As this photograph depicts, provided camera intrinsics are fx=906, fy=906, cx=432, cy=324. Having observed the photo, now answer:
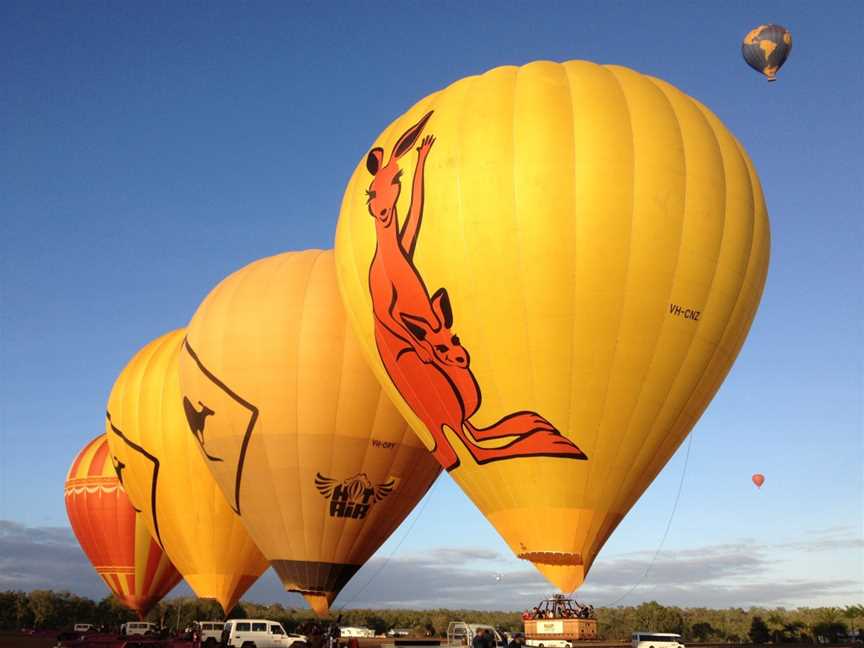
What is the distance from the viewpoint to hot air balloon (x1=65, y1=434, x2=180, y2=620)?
33781 mm

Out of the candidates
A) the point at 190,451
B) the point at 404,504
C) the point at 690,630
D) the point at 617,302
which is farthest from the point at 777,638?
the point at 617,302

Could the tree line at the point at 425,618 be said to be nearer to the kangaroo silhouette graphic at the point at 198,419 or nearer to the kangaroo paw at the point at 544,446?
the kangaroo silhouette graphic at the point at 198,419

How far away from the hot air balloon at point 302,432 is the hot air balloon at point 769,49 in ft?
51.6

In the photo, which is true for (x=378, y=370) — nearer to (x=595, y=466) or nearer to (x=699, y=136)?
(x=595, y=466)

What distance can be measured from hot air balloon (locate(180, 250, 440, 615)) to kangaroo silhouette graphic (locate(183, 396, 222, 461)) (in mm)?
46

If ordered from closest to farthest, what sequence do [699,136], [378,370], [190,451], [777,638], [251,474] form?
[699,136] < [378,370] < [251,474] < [190,451] < [777,638]

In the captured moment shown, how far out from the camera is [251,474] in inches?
894

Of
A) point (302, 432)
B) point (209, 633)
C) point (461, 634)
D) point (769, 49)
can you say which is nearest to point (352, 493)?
point (302, 432)

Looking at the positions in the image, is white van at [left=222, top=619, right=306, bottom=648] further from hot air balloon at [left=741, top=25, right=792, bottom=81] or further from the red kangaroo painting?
hot air balloon at [left=741, top=25, right=792, bottom=81]

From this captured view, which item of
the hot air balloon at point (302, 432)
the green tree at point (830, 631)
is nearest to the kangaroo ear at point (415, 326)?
the hot air balloon at point (302, 432)

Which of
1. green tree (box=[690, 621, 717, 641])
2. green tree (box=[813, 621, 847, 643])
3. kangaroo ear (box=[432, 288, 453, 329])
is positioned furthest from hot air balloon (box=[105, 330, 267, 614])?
green tree (box=[690, 621, 717, 641])

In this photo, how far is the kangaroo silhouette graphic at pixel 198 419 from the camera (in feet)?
76.9

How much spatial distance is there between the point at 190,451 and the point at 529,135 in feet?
50.3

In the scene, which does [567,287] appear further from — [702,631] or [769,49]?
[702,631]
